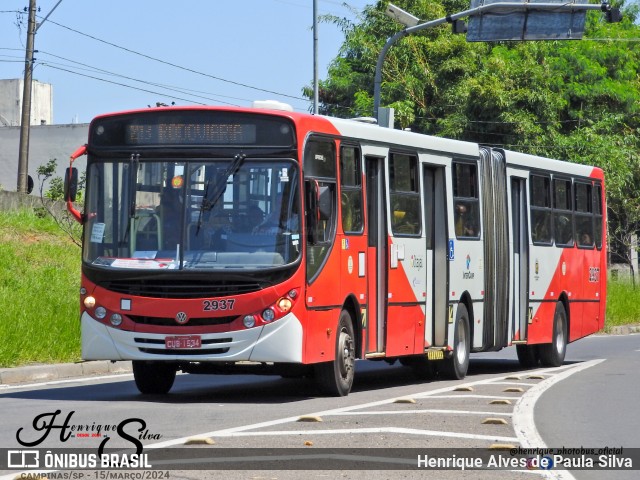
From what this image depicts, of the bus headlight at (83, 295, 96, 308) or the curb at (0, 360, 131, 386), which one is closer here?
the bus headlight at (83, 295, 96, 308)

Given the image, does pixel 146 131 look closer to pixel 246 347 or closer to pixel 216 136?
Result: pixel 216 136

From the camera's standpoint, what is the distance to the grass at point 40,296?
1923 cm

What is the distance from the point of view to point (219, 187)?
577 inches

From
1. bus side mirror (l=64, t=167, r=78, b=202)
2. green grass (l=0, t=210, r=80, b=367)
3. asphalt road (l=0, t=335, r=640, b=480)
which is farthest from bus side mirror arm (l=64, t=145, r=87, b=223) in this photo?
green grass (l=0, t=210, r=80, b=367)

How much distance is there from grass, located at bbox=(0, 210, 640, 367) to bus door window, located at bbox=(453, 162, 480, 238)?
18.6 ft

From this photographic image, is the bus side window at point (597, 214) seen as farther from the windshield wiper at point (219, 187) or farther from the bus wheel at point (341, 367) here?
the windshield wiper at point (219, 187)

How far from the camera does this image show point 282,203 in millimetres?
14570

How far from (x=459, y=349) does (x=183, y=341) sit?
6028mm

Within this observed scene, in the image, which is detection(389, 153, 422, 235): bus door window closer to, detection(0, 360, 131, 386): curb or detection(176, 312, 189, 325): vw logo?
detection(176, 312, 189, 325): vw logo

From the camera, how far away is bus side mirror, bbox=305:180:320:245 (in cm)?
1467

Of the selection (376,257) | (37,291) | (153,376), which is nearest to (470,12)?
(37,291)

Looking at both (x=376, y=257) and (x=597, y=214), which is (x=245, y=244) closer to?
(x=376, y=257)

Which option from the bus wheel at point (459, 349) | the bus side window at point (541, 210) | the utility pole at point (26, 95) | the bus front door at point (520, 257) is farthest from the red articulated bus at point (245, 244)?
the utility pole at point (26, 95)

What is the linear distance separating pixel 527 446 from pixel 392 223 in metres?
6.80
